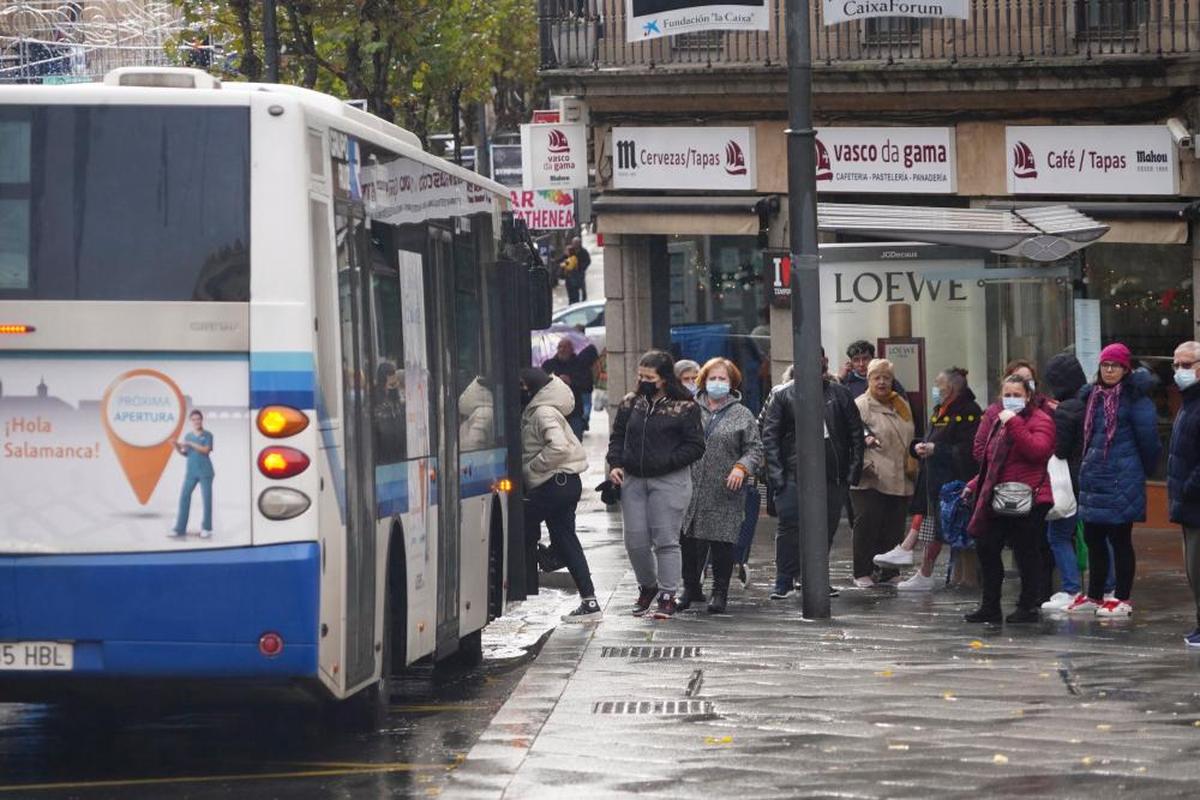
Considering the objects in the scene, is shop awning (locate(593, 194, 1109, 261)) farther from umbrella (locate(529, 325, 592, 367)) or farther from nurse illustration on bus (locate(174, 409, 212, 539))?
umbrella (locate(529, 325, 592, 367))

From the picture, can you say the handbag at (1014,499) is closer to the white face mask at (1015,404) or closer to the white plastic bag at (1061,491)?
the white face mask at (1015,404)

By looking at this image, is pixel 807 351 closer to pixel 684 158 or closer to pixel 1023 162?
pixel 1023 162

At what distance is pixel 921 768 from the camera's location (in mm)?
8992

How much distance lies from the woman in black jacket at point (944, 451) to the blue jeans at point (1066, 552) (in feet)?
3.99

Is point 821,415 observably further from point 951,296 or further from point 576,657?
point 951,296

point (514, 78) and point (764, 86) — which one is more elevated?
point (514, 78)

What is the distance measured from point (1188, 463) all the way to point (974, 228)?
612 centimetres

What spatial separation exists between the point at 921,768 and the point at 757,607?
6.33 m

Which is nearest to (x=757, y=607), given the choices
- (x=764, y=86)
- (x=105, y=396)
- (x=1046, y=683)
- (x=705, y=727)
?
(x=1046, y=683)

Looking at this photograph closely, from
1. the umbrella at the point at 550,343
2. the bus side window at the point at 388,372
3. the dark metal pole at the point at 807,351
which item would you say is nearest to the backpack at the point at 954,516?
the dark metal pole at the point at 807,351

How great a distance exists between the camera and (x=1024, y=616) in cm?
1402

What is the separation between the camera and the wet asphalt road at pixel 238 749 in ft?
29.8

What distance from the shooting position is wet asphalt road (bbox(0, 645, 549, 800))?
9078mm

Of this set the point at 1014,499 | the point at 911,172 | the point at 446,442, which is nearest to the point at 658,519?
the point at 1014,499
